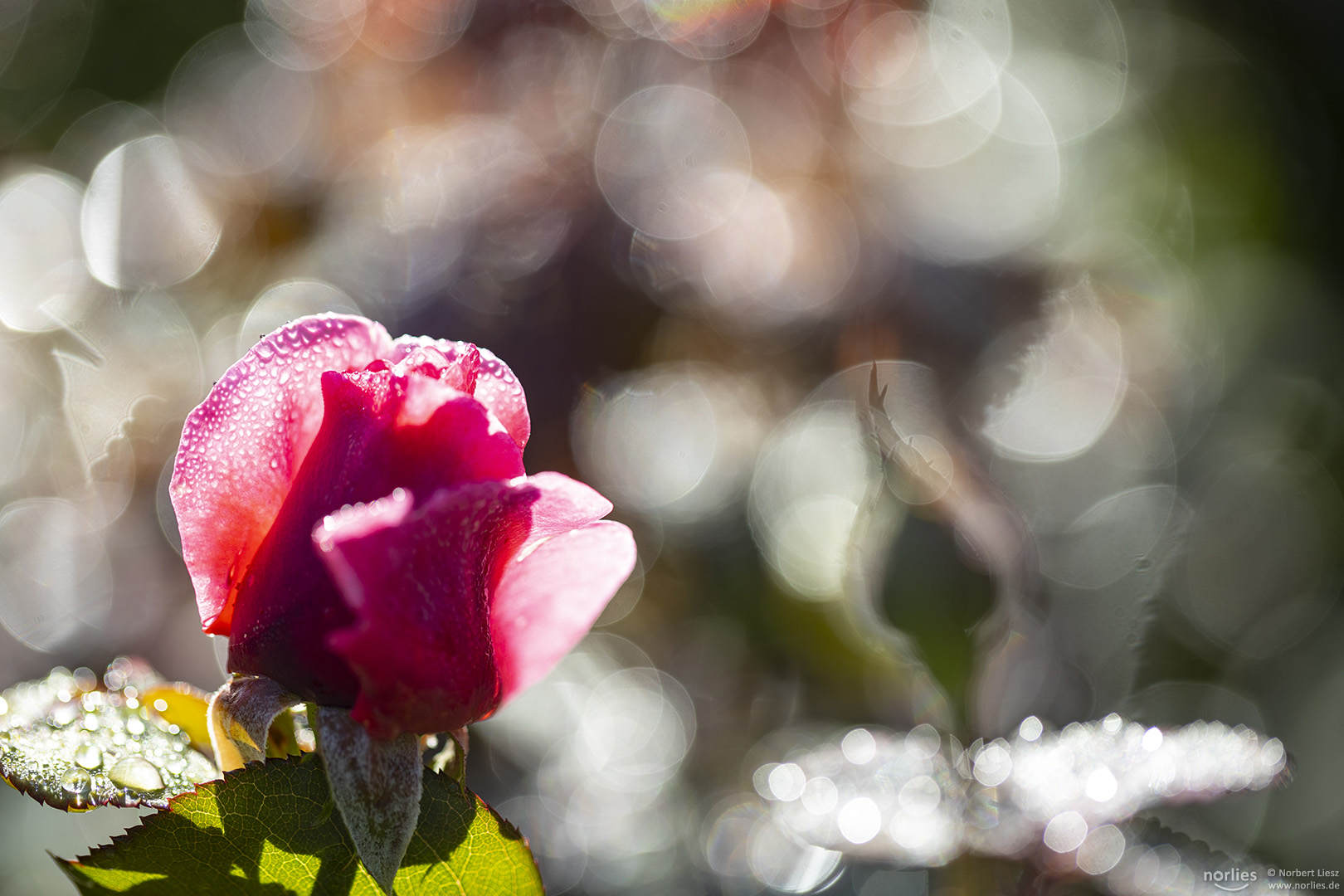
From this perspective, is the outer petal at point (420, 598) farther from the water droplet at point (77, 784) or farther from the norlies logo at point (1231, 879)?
the norlies logo at point (1231, 879)

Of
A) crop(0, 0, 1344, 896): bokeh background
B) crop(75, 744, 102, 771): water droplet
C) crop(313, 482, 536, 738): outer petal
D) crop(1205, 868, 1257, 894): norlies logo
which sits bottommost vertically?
crop(75, 744, 102, 771): water droplet

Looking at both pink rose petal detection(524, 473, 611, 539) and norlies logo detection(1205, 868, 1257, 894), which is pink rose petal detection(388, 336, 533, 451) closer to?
pink rose petal detection(524, 473, 611, 539)

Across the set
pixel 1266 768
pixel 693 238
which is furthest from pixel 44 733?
pixel 693 238

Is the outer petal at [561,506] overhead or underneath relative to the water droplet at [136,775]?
overhead

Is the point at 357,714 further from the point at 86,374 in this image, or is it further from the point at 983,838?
the point at 86,374

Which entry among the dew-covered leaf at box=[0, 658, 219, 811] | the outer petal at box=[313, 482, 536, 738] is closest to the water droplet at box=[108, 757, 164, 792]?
the dew-covered leaf at box=[0, 658, 219, 811]

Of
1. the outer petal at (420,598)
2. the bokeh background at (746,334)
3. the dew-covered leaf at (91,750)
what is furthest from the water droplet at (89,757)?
the bokeh background at (746,334)

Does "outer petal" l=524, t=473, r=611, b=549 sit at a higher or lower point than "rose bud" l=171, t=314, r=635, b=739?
higher
